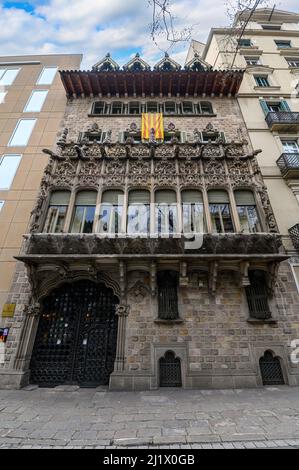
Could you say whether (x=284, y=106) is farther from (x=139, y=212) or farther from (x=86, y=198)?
(x=86, y=198)

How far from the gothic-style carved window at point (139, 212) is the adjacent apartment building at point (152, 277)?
0.05m

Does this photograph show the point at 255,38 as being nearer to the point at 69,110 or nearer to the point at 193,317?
the point at 69,110

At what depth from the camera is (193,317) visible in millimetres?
8430

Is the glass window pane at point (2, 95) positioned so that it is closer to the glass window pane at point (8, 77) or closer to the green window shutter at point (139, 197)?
the glass window pane at point (8, 77)

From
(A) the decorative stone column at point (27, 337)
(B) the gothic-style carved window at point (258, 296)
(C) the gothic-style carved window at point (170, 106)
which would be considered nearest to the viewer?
(A) the decorative stone column at point (27, 337)

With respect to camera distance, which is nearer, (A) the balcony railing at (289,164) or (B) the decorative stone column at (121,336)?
(B) the decorative stone column at (121,336)

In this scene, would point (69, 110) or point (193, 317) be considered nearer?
point (193, 317)

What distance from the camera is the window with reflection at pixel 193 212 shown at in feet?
30.5

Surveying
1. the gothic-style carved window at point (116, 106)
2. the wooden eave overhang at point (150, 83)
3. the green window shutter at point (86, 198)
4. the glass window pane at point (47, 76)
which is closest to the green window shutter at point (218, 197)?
the green window shutter at point (86, 198)

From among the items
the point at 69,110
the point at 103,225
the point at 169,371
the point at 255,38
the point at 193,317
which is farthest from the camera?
Result: the point at 255,38

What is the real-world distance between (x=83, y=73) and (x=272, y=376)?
19.8 metres

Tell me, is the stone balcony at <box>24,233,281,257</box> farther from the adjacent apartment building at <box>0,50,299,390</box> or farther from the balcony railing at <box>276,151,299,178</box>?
the balcony railing at <box>276,151,299,178</box>
